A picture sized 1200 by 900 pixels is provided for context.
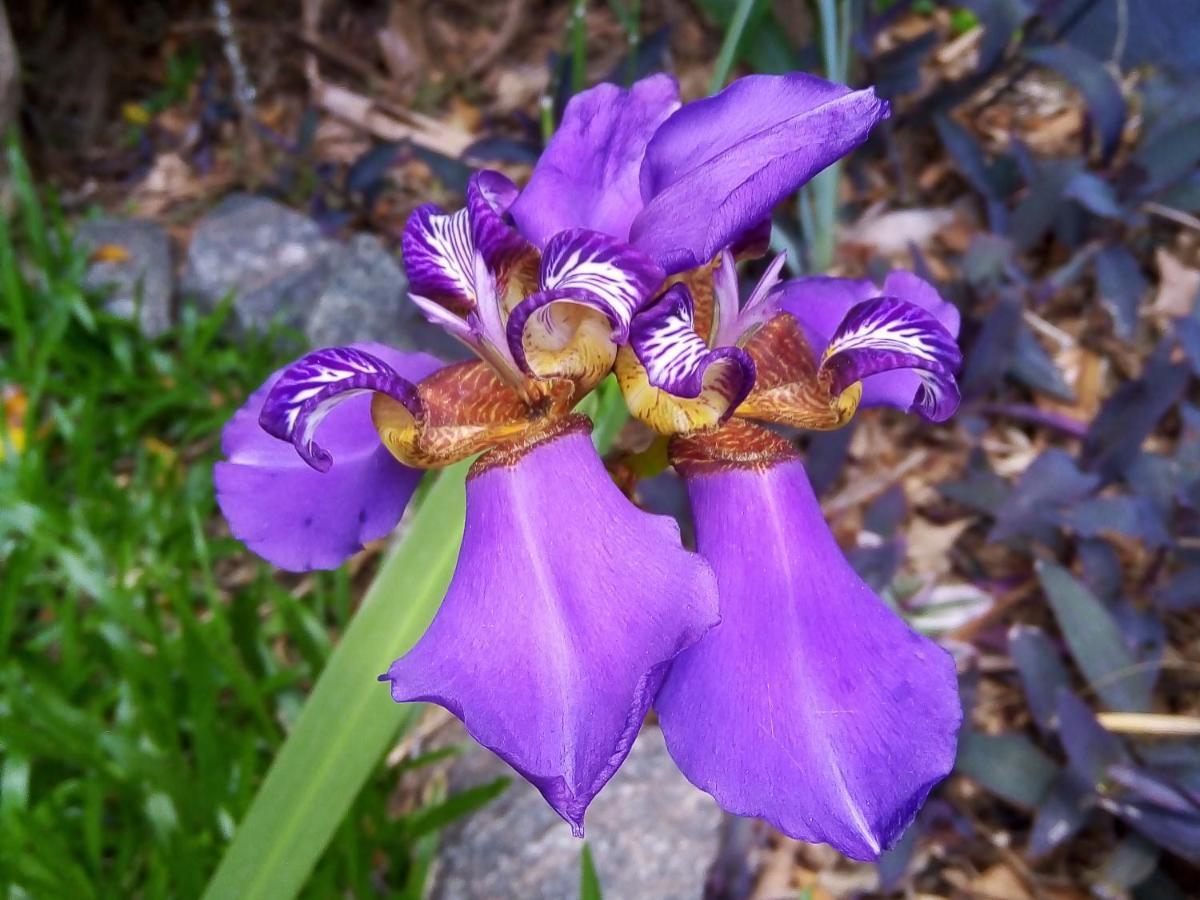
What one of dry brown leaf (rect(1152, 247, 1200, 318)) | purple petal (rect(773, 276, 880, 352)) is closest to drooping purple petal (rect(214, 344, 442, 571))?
purple petal (rect(773, 276, 880, 352))

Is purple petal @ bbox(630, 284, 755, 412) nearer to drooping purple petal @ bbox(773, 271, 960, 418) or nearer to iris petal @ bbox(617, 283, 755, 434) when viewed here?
iris petal @ bbox(617, 283, 755, 434)

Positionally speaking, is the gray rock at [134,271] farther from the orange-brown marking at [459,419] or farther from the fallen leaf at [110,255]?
the orange-brown marking at [459,419]

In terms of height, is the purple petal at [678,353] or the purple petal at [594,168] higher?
the purple petal at [594,168]

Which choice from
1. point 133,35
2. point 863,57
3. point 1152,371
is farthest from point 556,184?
point 133,35

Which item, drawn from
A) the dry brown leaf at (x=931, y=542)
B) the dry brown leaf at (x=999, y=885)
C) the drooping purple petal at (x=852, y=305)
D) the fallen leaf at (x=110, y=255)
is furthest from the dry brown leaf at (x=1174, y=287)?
the fallen leaf at (x=110, y=255)

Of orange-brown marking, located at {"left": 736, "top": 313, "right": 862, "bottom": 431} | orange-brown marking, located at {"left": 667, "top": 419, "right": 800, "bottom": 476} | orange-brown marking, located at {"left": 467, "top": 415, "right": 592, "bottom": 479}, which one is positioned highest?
orange-brown marking, located at {"left": 467, "top": 415, "right": 592, "bottom": 479}
